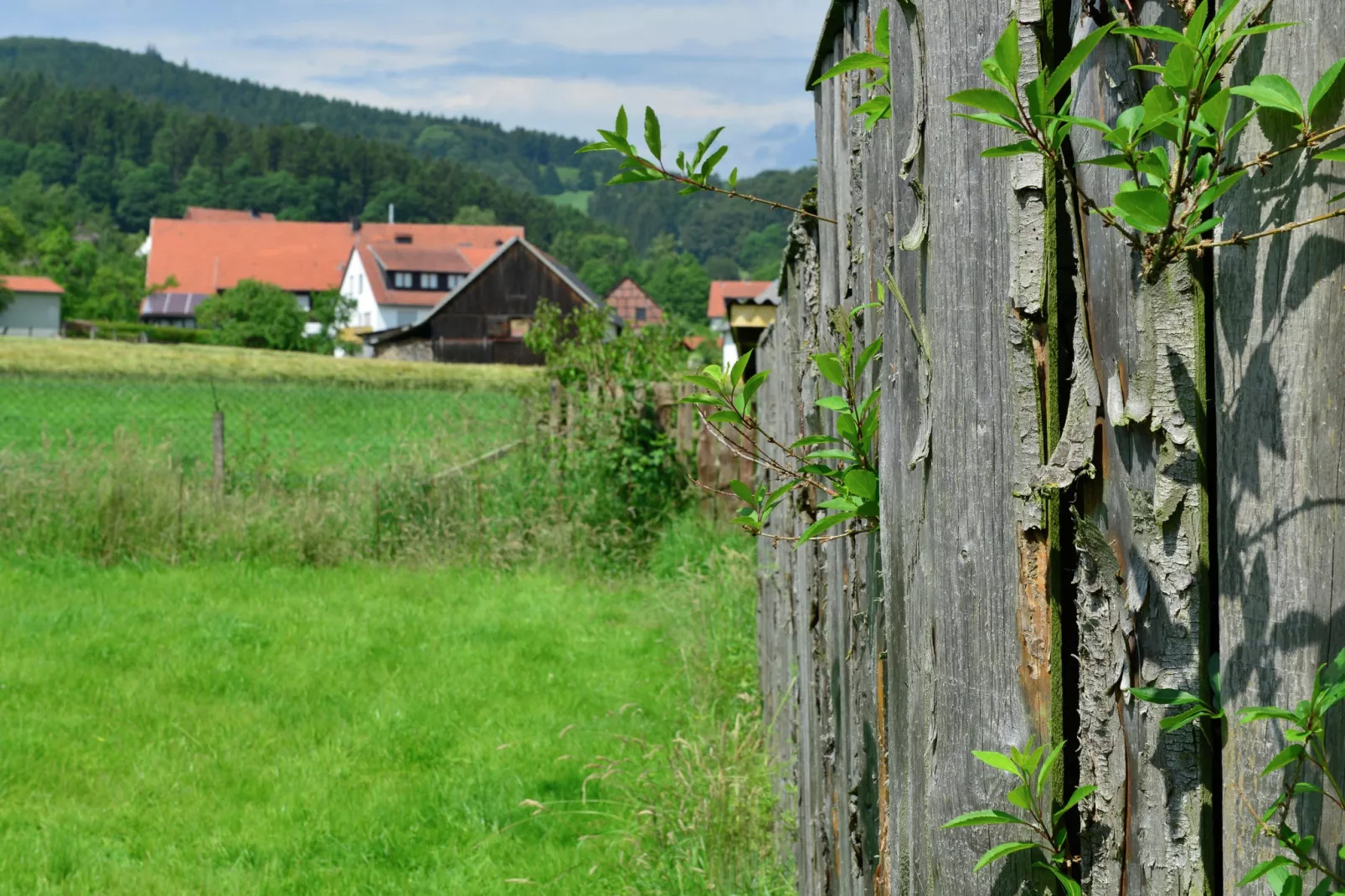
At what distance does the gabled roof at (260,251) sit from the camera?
98.6 metres

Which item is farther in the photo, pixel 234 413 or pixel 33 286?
pixel 33 286

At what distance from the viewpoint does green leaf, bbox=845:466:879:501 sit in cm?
164

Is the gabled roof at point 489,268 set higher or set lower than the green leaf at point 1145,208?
higher

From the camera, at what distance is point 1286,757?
0.88m

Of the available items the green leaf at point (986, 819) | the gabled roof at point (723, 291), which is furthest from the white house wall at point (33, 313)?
the green leaf at point (986, 819)

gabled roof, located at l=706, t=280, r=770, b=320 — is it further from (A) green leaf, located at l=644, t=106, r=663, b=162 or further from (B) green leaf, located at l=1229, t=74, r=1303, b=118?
(B) green leaf, located at l=1229, t=74, r=1303, b=118

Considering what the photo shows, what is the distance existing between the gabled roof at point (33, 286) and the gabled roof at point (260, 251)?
18.1 metres

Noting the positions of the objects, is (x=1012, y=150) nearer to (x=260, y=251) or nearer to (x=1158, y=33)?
(x=1158, y=33)

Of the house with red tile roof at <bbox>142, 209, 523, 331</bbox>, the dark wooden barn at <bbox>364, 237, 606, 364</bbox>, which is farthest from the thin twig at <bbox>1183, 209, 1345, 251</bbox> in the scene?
the house with red tile roof at <bbox>142, 209, 523, 331</bbox>

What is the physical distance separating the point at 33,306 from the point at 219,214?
6355 centimetres

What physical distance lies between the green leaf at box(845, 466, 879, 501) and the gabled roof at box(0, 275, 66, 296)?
83.9 meters

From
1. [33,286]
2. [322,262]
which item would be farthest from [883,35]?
[322,262]

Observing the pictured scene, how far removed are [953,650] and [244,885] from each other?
3.45 meters

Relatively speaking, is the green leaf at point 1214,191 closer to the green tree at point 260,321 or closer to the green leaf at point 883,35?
the green leaf at point 883,35
